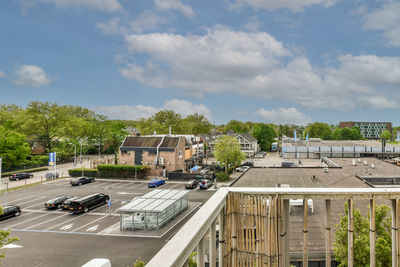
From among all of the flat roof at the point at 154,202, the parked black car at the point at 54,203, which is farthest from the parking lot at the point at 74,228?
the flat roof at the point at 154,202

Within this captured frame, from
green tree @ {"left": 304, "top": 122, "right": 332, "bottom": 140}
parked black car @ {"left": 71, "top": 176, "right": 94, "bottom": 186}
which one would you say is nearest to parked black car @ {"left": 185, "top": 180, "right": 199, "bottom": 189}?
parked black car @ {"left": 71, "top": 176, "right": 94, "bottom": 186}

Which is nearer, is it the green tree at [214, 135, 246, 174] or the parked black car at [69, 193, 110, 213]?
the parked black car at [69, 193, 110, 213]

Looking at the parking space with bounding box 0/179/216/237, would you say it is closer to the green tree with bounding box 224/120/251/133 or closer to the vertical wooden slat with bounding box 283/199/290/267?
the vertical wooden slat with bounding box 283/199/290/267

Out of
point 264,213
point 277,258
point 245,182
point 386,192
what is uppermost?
point 386,192

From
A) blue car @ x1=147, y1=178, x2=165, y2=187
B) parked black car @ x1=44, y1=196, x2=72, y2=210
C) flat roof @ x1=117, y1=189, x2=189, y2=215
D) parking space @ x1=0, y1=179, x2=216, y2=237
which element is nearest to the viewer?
flat roof @ x1=117, y1=189, x2=189, y2=215

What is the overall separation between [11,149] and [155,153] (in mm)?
21042

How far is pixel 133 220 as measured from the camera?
50.9 feet

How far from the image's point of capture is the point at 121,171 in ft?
112

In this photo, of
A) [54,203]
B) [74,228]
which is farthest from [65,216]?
[74,228]

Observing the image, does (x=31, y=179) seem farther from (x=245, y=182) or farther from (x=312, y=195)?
(x=312, y=195)

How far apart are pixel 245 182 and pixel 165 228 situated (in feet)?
20.3

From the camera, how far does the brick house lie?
34.9 meters

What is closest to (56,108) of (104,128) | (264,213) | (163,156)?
(104,128)

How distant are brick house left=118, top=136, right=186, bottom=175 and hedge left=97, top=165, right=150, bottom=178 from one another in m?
1.43
